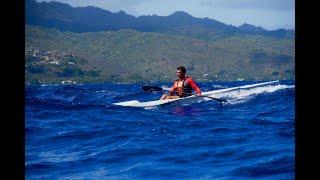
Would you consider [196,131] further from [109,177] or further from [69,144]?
[109,177]

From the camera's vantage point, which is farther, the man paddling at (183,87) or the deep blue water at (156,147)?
the man paddling at (183,87)

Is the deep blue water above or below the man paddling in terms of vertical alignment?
below

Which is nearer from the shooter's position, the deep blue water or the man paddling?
the deep blue water

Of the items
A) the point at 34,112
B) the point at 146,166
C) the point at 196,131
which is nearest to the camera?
the point at 146,166

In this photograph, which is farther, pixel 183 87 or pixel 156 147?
pixel 183 87

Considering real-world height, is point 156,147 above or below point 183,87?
below

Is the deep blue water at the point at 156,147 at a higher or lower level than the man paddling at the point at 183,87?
lower

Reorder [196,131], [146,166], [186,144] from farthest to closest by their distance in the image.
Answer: [196,131]
[186,144]
[146,166]

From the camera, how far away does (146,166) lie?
7273mm
